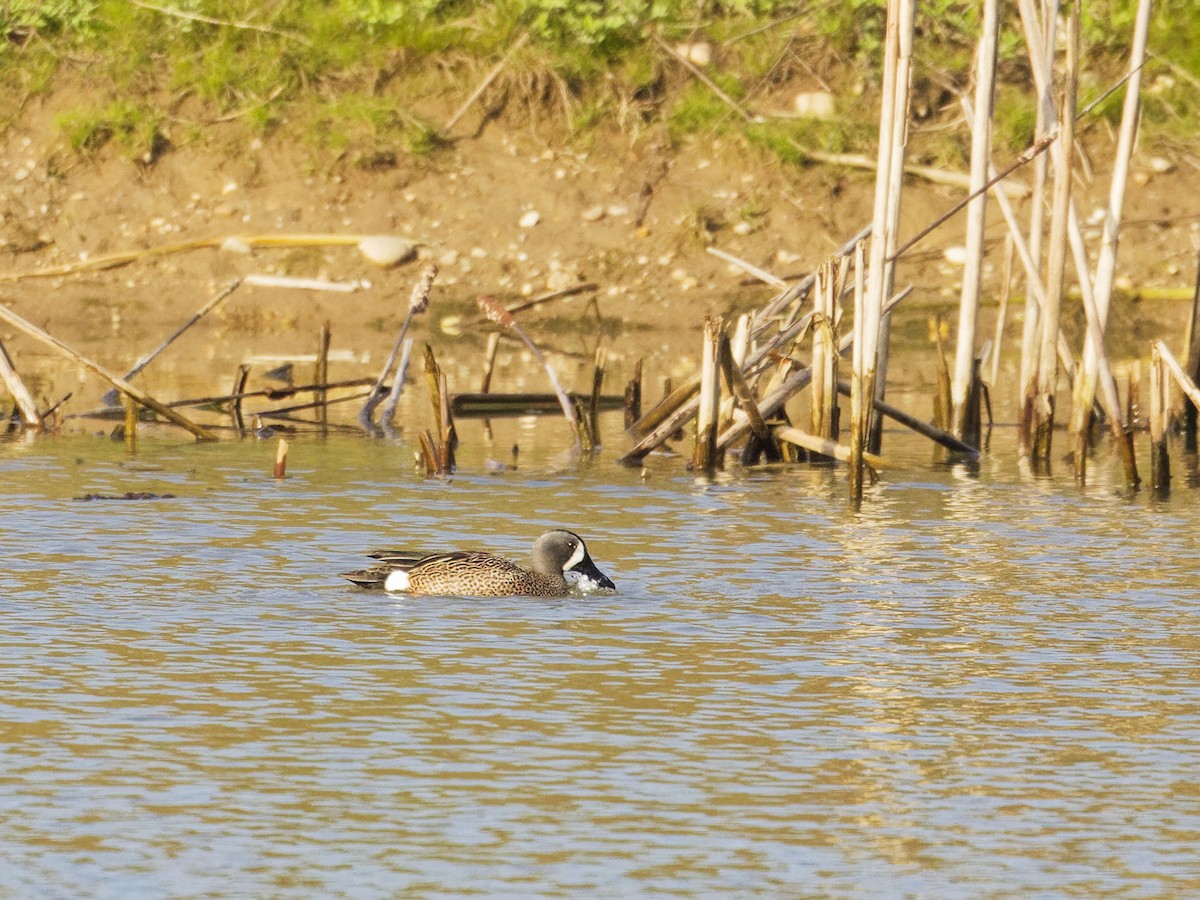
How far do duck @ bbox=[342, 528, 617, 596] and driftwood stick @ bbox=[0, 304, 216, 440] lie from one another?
3.81 m

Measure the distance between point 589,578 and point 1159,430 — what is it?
4156 millimetres

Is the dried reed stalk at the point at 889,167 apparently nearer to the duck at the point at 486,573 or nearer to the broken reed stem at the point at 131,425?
the duck at the point at 486,573

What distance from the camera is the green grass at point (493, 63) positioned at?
20922mm

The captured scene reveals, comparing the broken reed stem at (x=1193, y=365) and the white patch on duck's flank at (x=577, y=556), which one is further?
the broken reed stem at (x=1193, y=365)

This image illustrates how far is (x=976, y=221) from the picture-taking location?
12.2 metres

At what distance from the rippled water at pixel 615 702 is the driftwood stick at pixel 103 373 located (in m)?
1.07

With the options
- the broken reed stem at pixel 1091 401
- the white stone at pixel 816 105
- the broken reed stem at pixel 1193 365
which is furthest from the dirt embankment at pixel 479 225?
the broken reed stem at pixel 1091 401

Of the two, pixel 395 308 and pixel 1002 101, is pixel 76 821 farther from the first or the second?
pixel 1002 101

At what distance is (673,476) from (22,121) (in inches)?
478

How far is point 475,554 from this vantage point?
8.55 metres

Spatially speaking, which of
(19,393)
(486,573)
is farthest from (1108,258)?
(19,393)

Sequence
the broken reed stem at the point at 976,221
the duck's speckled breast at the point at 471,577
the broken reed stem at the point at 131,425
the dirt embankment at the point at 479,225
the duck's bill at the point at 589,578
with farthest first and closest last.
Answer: the dirt embankment at the point at 479,225
the broken reed stem at the point at 131,425
the broken reed stem at the point at 976,221
the duck's bill at the point at 589,578
the duck's speckled breast at the point at 471,577

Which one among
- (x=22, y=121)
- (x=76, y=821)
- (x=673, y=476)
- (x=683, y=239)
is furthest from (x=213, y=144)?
(x=76, y=821)

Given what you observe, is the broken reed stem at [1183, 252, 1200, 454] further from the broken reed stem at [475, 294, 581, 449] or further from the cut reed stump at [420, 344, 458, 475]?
the cut reed stump at [420, 344, 458, 475]
